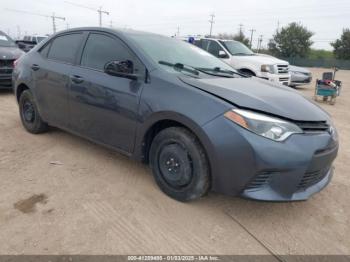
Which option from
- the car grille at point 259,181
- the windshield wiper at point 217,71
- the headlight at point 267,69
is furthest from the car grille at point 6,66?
the car grille at point 259,181

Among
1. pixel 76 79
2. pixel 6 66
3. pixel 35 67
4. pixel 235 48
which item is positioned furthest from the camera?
pixel 235 48

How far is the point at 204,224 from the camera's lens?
2939mm

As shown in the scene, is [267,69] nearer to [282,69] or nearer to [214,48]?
[282,69]

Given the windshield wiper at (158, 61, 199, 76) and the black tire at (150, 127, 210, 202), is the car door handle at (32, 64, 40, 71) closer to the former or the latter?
the windshield wiper at (158, 61, 199, 76)

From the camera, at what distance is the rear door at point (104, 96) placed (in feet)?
11.3

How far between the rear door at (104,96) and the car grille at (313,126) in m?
1.55

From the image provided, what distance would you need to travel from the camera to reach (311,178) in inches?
117

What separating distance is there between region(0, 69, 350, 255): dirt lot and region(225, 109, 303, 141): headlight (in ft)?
2.86

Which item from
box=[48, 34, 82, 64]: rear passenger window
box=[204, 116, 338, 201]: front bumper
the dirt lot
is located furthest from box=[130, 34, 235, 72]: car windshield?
the dirt lot

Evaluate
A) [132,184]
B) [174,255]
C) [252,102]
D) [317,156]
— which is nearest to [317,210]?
[317,156]

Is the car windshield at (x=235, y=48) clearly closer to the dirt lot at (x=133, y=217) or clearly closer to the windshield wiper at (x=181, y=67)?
the dirt lot at (x=133, y=217)

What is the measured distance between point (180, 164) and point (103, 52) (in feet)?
5.58

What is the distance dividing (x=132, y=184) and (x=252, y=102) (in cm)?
157

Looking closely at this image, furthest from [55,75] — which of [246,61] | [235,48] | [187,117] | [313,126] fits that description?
[235,48]
